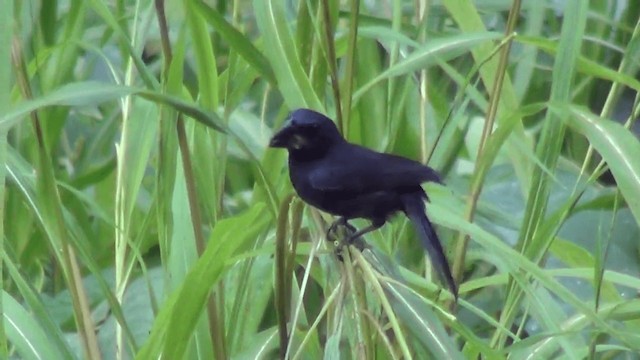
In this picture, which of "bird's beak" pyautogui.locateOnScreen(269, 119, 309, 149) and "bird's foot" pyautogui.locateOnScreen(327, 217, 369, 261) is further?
"bird's beak" pyautogui.locateOnScreen(269, 119, 309, 149)

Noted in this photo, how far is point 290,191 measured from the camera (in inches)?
43.2

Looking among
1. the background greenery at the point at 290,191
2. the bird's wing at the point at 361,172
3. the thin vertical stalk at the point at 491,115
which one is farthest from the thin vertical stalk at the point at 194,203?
the thin vertical stalk at the point at 491,115

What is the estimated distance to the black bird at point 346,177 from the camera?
102cm

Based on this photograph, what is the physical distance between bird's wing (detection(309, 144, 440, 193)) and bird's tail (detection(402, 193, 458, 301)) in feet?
0.07

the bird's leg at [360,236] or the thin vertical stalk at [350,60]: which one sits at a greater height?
the thin vertical stalk at [350,60]

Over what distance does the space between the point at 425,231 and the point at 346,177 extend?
0.12 metres

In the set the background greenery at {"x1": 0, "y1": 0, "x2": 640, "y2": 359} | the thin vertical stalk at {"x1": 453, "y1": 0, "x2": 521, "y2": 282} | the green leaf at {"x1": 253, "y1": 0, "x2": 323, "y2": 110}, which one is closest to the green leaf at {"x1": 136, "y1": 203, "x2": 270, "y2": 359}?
the background greenery at {"x1": 0, "y1": 0, "x2": 640, "y2": 359}

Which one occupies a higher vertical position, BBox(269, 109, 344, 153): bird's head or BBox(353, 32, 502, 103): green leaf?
BBox(353, 32, 502, 103): green leaf

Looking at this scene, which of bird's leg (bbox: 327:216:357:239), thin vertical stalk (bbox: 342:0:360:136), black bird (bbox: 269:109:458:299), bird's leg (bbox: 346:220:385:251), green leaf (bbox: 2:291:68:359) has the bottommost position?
green leaf (bbox: 2:291:68:359)

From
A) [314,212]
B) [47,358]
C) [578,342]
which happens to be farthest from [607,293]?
[47,358]

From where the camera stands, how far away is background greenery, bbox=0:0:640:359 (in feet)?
2.91

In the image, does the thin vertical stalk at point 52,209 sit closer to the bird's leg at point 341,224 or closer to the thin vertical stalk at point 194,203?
the thin vertical stalk at point 194,203

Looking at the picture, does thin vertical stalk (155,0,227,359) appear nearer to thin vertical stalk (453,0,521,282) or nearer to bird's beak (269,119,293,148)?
bird's beak (269,119,293,148)

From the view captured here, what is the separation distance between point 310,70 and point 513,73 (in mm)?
775
